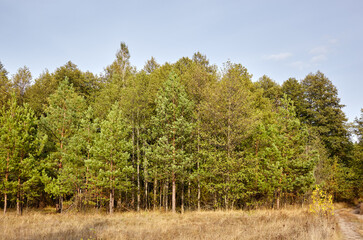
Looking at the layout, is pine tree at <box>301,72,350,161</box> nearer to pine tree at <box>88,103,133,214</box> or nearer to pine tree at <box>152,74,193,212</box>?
pine tree at <box>152,74,193,212</box>

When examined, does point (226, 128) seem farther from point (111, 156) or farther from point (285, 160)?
point (111, 156)

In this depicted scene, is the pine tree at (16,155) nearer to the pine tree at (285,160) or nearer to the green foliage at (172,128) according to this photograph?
the green foliage at (172,128)

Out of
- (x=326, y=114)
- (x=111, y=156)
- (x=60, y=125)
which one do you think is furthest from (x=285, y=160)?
(x=326, y=114)

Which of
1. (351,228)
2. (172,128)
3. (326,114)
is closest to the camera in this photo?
(351,228)

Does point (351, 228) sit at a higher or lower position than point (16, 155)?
lower

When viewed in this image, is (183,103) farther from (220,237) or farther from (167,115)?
(220,237)

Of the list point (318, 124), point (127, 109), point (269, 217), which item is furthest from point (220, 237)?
point (318, 124)

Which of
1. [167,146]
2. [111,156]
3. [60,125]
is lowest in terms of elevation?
[111,156]

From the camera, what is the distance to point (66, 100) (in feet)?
74.4

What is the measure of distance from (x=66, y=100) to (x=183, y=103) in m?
11.7

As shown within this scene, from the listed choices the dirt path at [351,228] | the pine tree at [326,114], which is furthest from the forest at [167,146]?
the pine tree at [326,114]

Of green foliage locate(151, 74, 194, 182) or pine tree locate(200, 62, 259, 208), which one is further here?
green foliage locate(151, 74, 194, 182)

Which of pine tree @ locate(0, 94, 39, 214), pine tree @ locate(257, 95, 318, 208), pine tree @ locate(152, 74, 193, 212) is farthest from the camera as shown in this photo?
pine tree @ locate(257, 95, 318, 208)

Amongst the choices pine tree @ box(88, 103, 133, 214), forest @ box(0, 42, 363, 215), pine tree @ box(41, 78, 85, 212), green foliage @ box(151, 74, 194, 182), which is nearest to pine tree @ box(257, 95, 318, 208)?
forest @ box(0, 42, 363, 215)
